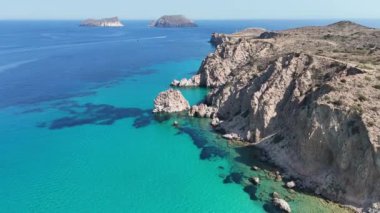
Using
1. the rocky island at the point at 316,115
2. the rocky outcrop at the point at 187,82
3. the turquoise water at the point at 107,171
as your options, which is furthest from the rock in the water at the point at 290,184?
the rocky outcrop at the point at 187,82

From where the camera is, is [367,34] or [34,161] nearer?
[34,161]

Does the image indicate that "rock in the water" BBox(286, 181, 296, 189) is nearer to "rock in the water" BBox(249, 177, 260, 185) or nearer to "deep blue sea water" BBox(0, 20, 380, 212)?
"deep blue sea water" BBox(0, 20, 380, 212)

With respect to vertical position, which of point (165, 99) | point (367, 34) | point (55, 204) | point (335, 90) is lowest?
point (55, 204)

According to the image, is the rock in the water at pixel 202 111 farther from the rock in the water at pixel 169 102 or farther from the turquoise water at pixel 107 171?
the turquoise water at pixel 107 171

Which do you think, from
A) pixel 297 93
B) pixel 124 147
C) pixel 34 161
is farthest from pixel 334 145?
pixel 34 161

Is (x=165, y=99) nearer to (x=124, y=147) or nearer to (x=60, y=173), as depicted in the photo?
(x=124, y=147)

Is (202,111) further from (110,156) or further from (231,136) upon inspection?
(110,156)

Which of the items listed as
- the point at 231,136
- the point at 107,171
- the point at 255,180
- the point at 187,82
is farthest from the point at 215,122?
the point at 187,82
